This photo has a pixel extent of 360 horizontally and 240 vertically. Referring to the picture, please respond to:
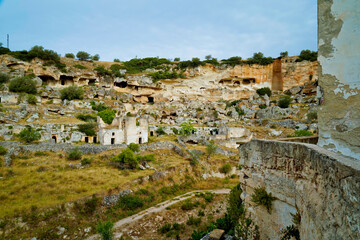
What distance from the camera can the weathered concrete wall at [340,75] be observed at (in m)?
3.33

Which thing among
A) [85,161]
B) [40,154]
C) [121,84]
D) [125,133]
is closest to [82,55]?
[121,84]

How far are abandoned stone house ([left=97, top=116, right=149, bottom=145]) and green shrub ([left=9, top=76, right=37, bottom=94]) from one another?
16.6 m

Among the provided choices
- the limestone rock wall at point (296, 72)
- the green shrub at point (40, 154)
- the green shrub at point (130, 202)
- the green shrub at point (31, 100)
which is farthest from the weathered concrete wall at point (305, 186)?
the limestone rock wall at point (296, 72)

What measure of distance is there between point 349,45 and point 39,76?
154 ft

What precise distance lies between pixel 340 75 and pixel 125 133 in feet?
70.6

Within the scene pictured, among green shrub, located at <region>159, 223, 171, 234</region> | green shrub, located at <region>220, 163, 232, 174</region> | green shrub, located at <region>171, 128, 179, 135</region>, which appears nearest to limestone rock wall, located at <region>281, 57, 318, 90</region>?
green shrub, located at <region>171, 128, 179, 135</region>

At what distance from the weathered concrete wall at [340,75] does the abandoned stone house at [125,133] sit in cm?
2096

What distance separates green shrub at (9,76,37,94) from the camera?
98.8 feet

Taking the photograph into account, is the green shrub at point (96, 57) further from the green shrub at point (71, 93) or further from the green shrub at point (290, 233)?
the green shrub at point (290, 233)

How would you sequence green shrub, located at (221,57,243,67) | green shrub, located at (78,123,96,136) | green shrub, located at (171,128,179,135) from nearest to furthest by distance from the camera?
green shrub, located at (78,123,96,136), green shrub, located at (171,128,179,135), green shrub, located at (221,57,243,67)

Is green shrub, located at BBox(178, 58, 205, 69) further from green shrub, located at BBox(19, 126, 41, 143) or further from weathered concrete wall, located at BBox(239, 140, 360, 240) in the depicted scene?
weathered concrete wall, located at BBox(239, 140, 360, 240)

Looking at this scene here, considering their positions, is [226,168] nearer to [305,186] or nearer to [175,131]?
[175,131]

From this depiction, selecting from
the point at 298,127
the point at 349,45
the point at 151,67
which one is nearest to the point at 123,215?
the point at 349,45

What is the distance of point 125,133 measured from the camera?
2269 cm
